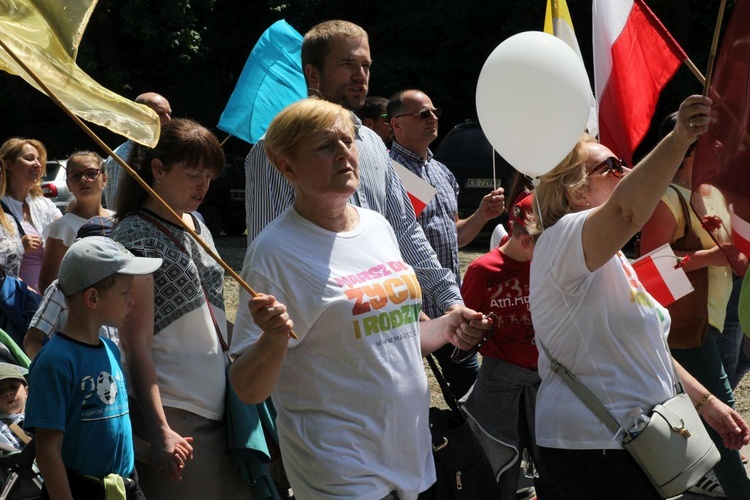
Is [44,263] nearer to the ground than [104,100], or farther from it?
nearer to the ground

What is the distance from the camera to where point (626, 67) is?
4277 millimetres

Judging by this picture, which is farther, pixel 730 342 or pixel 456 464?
pixel 730 342

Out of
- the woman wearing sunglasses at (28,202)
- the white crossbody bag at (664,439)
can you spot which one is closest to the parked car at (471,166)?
the woman wearing sunglasses at (28,202)

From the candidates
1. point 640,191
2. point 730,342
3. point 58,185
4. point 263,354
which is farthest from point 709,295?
point 58,185

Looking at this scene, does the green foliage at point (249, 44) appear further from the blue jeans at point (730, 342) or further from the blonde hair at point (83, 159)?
the blonde hair at point (83, 159)

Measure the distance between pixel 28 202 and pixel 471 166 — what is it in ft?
31.6

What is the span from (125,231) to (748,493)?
303 centimetres

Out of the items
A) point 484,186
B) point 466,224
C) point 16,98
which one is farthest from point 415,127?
point 16,98

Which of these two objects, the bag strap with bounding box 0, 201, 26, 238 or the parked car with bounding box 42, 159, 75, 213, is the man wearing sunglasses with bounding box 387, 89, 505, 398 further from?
the parked car with bounding box 42, 159, 75, 213

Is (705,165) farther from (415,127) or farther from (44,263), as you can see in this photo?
(44,263)

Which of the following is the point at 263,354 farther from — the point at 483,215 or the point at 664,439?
the point at 483,215

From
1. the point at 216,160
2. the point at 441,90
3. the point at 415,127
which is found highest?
the point at 216,160

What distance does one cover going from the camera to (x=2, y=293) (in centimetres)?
534

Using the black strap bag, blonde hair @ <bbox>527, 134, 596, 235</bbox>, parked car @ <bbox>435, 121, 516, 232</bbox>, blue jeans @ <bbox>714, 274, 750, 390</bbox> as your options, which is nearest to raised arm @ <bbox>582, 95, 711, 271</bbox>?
blonde hair @ <bbox>527, 134, 596, 235</bbox>
